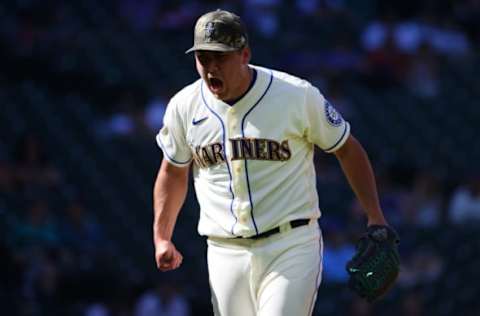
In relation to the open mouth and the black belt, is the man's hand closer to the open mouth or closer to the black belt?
the black belt

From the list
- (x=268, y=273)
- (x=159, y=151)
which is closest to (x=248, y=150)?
(x=268, y=273)

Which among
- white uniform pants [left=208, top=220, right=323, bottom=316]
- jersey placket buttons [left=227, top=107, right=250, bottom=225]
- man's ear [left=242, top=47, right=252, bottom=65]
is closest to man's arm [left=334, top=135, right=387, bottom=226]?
white uniform pants [left=208, top=220, right=323, bottom=316]

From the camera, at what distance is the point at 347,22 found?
538 inches

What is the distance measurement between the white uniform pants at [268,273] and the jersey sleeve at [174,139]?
0.36m

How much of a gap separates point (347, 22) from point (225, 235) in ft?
28.4

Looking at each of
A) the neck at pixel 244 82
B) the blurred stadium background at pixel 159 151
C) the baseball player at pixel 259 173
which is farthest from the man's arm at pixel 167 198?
the blurred stadium background at pixel 159 151

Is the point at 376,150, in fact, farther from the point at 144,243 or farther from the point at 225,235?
the point at 225,235

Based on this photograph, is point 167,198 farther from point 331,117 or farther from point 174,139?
point 331,117

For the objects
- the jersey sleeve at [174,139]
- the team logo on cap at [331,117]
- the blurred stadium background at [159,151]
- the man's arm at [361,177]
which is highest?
the team logo on cap at [331,117]

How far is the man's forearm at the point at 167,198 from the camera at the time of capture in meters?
5.43

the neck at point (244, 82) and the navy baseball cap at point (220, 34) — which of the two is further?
the neck at point (244, 82)

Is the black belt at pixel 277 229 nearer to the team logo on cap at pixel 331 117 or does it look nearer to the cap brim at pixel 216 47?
the team logo on cap at pixel 331 117

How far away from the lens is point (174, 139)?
211 inches

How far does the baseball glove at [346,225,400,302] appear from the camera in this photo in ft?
16.9
